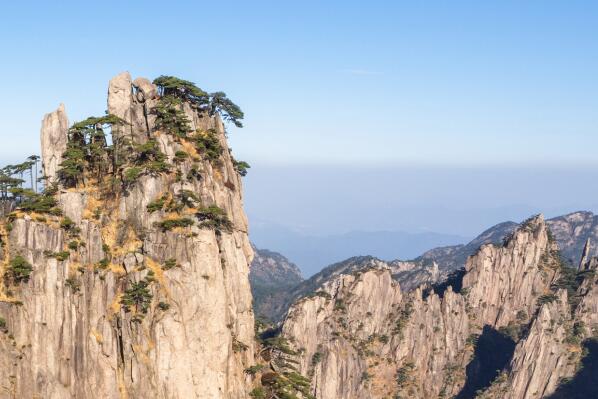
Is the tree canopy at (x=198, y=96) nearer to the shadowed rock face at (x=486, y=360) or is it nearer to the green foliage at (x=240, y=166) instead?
the green foliage at (x=240, y=166)

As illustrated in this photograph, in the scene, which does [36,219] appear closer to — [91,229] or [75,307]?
[91,229]

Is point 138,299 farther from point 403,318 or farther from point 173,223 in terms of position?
point 403,318

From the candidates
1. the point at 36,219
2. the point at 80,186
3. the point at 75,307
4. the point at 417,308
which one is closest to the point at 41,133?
the point at 80,186

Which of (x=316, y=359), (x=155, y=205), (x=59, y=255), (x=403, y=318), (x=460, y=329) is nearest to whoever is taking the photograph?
(x=59, y=255)

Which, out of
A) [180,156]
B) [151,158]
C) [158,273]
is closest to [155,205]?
[180,156]

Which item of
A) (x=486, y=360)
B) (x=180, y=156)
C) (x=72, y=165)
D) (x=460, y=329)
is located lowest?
(x=486, y=360)

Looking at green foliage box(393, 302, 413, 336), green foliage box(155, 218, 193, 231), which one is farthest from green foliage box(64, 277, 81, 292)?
green foliage box(393, 302, 413, 336)
